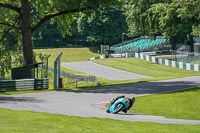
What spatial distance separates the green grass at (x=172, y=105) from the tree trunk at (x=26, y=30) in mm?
13652

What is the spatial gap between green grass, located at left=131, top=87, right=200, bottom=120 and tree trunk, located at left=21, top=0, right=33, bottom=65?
1365 cm

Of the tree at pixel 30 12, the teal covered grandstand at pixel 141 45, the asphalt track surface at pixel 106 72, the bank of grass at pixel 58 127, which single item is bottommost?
the asphalt track surface at pixel 106 72

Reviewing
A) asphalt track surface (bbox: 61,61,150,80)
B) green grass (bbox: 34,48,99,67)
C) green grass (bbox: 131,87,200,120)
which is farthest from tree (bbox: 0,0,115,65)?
green grass (bbox: 34,48,99,67)

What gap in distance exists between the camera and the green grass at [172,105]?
23.7 metres

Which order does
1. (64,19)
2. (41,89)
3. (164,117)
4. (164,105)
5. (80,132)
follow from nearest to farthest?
1. (80,132)
2. (164,117)
3. (164,105)
4. (41,89)
5. (64,19)

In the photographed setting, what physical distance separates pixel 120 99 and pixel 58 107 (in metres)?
3.32

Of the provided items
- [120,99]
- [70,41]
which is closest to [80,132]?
[120,99]

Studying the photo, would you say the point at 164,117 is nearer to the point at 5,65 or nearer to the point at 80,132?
the point at 80,132

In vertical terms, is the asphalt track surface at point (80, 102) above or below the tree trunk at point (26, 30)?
below

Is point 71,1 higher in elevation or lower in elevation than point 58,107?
higher

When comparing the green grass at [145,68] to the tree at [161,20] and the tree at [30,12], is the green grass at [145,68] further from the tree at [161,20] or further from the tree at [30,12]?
the tree at [30,12]

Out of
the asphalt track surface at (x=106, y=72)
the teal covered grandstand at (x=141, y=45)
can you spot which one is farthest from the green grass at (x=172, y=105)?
the teal covered grandstand at (x=141, y=45)

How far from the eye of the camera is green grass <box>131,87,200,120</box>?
23.7 m

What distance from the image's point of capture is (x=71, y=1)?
37.3m
